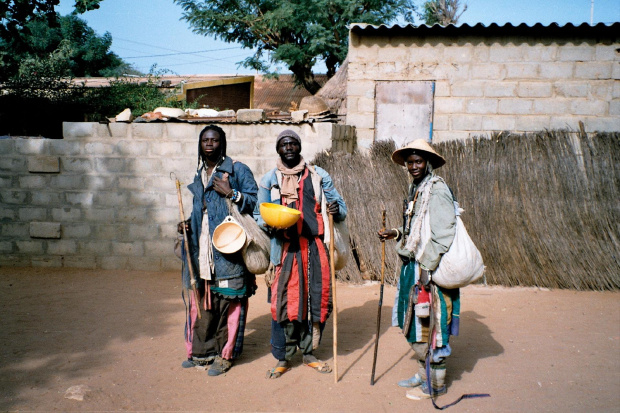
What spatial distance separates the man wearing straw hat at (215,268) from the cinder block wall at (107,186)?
3079 mm

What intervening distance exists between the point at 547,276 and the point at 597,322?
3.96ft

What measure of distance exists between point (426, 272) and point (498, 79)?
612 cm

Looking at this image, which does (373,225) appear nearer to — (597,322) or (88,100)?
(597,322)

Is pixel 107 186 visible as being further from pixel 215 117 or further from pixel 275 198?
pixel 275 198

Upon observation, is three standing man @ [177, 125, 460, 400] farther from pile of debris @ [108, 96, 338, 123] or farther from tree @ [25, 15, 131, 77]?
tree @ [25, 15, 131, 77]

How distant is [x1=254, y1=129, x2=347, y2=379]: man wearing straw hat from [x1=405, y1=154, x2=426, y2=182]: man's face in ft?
1.95

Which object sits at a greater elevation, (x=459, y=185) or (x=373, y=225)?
(x=459, y=185)

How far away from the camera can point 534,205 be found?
6.31 metres

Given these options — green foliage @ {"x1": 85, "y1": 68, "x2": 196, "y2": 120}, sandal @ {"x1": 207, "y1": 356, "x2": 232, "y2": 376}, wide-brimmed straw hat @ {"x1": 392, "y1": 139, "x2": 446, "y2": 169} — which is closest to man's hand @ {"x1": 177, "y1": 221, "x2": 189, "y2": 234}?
sandal @ {"x1": 207, "y1": 356, "x2": 232, "y2": 376}

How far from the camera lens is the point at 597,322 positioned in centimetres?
517

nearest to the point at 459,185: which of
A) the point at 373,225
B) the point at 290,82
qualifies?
the point at 373,225

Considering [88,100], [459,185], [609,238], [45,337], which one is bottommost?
[45,337]

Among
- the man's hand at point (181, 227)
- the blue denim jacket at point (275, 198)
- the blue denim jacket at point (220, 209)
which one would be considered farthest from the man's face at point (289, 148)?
the man's hand at point (181, 227)

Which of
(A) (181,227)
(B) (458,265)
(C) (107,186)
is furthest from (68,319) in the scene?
(B) (458,265)
